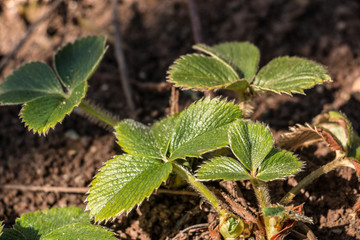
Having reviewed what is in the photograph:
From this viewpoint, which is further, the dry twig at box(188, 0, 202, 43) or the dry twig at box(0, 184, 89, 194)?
the dry twig at box(188, 0, 202, 43)

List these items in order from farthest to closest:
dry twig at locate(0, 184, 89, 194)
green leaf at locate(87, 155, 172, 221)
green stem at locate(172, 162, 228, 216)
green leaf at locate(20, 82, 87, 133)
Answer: dry twig at locate(0, 184, 89, 194)
green leaf at locate(20, 82, 87, 133)
green stem at locate(172, 162, 228, 216)
green leaf at locate(87, 155, 172, 221)

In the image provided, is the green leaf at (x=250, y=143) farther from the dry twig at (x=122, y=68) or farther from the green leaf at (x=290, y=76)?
→ the dry twig at (x=122, y=68)

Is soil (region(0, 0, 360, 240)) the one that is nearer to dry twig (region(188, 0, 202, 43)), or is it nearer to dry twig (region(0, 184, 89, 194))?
dry twig (region(0, 184, 89, 194))

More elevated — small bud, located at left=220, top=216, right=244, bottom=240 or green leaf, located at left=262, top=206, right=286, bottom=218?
green leaf, located at left=262, top=206, right=286, bottom=218

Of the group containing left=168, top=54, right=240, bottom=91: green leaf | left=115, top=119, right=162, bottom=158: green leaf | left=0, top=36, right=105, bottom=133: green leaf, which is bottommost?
left=115, top=119, right=162, bottom=158: green leaf

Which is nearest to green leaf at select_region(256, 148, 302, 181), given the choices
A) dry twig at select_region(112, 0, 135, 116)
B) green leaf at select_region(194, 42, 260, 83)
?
green leaf at select_region(194, 42, 260, 83)

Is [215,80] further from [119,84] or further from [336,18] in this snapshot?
[336,18]

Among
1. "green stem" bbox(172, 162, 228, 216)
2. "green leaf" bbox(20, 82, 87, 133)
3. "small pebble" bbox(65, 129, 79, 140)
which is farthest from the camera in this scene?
"small pebble" bbox(65, 129, 79, 140)

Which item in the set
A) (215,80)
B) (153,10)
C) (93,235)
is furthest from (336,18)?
(93,235)
